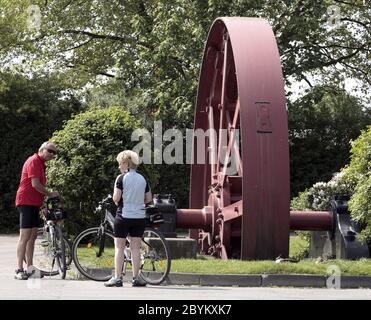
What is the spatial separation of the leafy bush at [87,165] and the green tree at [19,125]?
7.85 meters

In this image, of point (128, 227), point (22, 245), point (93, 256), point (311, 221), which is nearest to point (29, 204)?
point (22, 245)

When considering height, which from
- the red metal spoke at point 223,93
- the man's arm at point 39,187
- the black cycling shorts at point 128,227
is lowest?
the black cycling shorts at point 128,227

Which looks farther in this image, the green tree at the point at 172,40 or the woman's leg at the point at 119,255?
the green tree at the point at 172,40

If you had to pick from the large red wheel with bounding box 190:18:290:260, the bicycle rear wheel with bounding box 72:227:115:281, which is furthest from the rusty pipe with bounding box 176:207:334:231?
the bicycle rear wheel with bounding box 72:227:115:281

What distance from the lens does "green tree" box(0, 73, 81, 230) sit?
24.5 meters

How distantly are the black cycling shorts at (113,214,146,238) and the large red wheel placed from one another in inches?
68.8

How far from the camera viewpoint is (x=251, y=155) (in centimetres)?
1268

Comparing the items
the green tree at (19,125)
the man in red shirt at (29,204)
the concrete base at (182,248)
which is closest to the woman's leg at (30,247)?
the man in red shirt at (29,204)

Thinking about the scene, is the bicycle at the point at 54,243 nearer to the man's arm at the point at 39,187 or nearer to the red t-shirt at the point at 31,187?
the red t-shirt at the point at 31,187

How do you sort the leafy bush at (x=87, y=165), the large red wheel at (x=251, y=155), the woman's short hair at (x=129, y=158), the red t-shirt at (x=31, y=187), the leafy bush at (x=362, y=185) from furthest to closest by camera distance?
the leafy bush at (x=87, y=165) < the leafy bush at (x=362, y=185) < the large red wheel at (x=251, y=155) < the red t-shirt at (x=31, y=187) < the woman's short hair at (x=129, y=158)

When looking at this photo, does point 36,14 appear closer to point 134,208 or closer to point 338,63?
point 338,63

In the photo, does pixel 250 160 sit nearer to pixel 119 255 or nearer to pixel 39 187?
pixel 119 255

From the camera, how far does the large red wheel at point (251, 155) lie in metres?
12.6

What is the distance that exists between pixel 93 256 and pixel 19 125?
12746 millimetres
